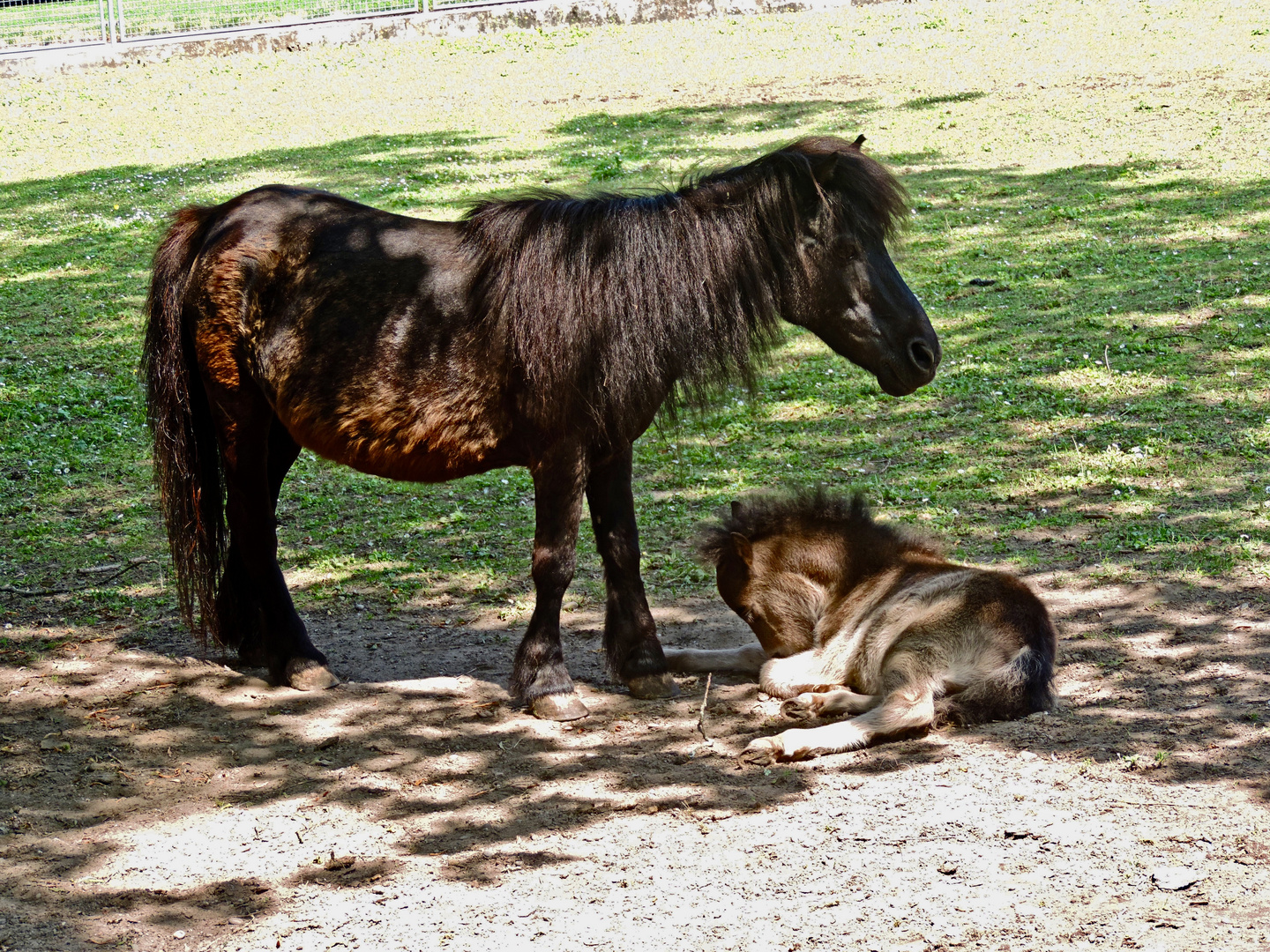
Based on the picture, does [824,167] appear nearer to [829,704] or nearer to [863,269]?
[863,269]

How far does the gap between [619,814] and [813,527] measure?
6.66ft

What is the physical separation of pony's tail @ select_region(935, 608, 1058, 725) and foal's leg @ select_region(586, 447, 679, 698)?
4.45 feet

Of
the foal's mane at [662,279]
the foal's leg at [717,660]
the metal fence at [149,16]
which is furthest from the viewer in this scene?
the metal fence at [149,16]

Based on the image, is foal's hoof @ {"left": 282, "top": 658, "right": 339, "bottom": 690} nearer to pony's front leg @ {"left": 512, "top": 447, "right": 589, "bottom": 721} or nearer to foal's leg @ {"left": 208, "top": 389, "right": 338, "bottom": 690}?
foal's leg @ {"left": 208, "top": 389, "right": 338, "bottom": 690}

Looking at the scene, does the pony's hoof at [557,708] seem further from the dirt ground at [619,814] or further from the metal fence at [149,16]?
the metal fence at [149,16]

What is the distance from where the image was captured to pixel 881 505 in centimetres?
794

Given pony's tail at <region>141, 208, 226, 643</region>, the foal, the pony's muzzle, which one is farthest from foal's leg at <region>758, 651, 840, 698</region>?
pony's tail at <region>141, 208, 226, 643</region>

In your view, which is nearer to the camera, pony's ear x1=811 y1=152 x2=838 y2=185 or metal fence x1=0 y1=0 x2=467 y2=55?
pony's ear x1=811 y1=152 x2=838 y2=185

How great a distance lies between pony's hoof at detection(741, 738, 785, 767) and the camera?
502 centimetres

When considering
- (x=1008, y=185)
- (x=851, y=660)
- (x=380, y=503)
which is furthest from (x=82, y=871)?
(x=1008, y=185)

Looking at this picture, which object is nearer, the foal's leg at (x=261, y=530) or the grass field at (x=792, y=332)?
the foal's leg at (x=261, y=530)

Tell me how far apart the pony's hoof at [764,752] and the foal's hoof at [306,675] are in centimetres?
210

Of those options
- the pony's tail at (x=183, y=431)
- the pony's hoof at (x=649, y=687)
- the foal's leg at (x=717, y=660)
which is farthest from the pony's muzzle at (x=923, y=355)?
the pony's tail at (x=183, y=431)

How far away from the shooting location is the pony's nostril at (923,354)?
541 centimetres
